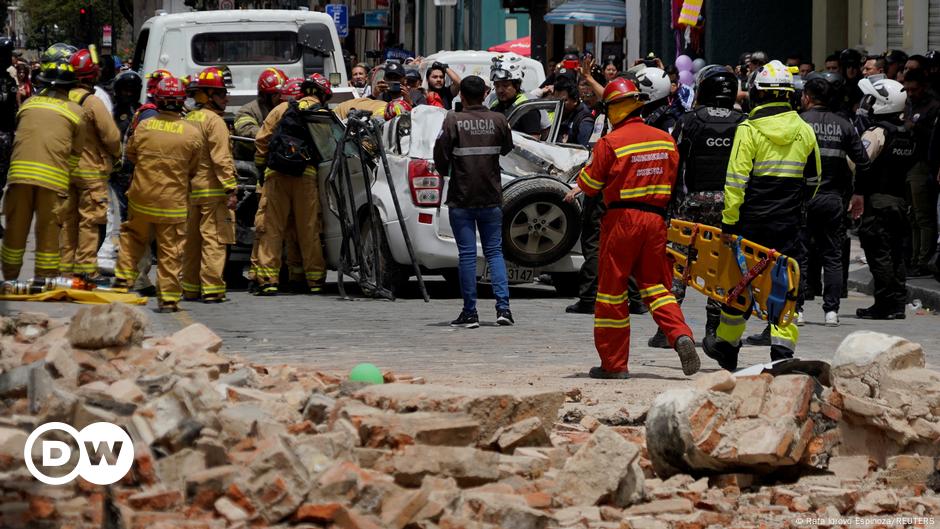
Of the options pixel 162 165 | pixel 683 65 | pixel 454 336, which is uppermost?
pixel 683 65

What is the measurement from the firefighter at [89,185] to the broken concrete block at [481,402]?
22.0 feet

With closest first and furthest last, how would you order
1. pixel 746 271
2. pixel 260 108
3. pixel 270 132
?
pixel 746 271 → pixel 270 132 → pixel 260 108

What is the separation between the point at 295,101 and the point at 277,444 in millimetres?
8704

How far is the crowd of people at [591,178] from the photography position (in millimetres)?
9758

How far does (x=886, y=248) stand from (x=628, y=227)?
460 cm

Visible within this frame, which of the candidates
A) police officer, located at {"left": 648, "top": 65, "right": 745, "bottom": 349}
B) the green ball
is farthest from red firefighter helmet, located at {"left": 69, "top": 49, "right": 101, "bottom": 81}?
the green ball

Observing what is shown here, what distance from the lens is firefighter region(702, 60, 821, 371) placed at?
988 cm

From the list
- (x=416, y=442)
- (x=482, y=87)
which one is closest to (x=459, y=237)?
(x=482, y=87)

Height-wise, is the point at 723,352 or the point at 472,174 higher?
the point at 472,174

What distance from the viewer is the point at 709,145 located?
10867 mm

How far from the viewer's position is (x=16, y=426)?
6469 millimetres

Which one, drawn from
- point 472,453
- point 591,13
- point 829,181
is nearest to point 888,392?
point 472,453

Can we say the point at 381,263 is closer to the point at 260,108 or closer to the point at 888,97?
the point at 260,108

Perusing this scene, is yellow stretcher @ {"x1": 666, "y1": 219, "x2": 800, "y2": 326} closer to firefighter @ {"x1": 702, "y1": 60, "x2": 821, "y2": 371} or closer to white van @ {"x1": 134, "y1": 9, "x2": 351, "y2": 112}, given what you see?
firefighter @ {"x1": 702, "y1": 60, "x2": 821, "y2": 371}
